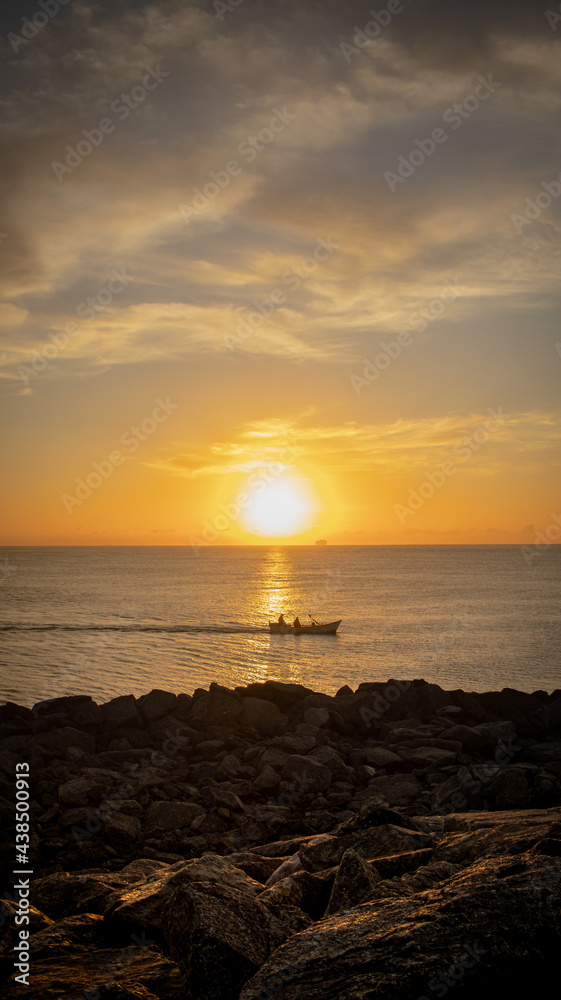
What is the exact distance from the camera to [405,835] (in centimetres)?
932

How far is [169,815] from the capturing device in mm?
14586

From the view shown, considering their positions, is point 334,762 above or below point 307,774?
above

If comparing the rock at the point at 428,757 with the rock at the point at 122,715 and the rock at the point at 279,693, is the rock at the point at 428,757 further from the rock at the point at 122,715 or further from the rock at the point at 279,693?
the rock at the point at 122,715

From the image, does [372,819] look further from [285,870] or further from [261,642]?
[261,642]

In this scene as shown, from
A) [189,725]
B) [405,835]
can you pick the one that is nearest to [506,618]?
[189,725]

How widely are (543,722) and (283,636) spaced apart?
44.0 m

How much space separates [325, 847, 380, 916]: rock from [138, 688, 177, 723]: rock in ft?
55.3

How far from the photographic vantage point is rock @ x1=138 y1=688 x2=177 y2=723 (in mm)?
23500

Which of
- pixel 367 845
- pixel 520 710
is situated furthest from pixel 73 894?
pixel 520 710

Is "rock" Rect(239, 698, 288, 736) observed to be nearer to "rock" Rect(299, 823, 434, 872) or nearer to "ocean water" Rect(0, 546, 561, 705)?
"rock" Rect(299, 823, 434, 872)

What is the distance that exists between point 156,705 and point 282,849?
12.9m

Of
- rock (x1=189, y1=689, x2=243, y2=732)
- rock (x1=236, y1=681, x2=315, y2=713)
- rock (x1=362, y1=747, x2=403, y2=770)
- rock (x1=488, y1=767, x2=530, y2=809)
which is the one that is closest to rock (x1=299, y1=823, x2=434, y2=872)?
rock (x1=488, y1=767, x2=530, y2=809)

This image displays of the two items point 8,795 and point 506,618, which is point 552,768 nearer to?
point 8,795

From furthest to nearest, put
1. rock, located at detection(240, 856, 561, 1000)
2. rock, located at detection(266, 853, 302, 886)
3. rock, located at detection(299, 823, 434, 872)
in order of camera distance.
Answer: rock, located at detection(299, 823, 434, 872), rock, located at detection(266, 853, 302, 886), rock, located at detection(240, 856, 561, 1000)
